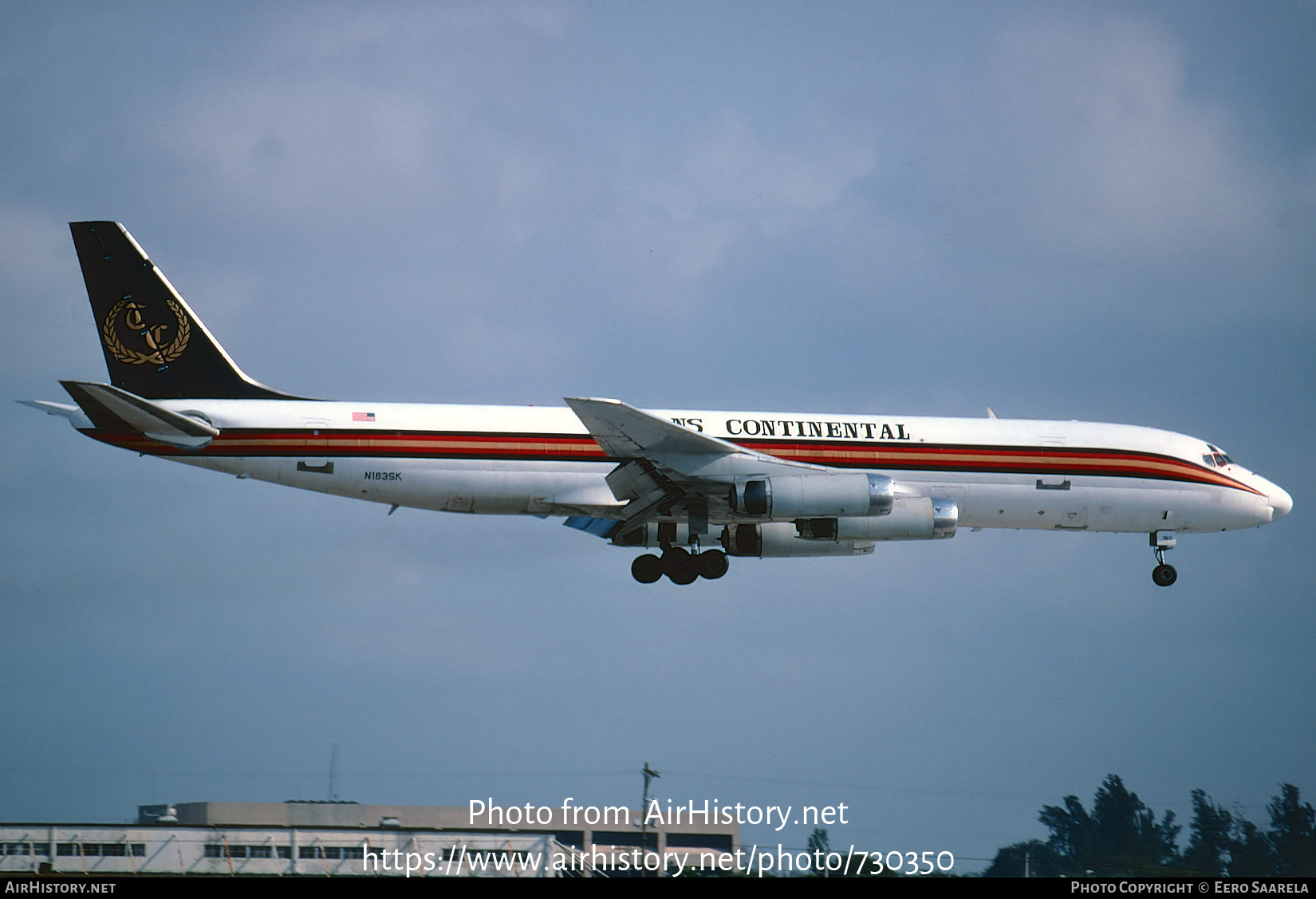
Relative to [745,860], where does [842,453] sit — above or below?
above

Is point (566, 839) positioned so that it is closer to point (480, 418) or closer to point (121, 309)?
point (480, 418)

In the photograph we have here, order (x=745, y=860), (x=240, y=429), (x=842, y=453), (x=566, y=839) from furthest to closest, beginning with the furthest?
(x=566, y=839), (x=842, y=453), (x=240, y=429), (x=745, y=860)

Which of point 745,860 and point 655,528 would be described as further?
point 655,528

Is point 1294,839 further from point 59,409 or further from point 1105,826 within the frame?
point 59,409

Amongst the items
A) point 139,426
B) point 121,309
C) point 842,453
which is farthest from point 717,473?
point 121,309

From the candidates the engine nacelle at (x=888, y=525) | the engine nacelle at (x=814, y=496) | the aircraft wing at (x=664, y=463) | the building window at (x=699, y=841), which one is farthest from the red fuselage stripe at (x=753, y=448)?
the building window at (x=699, y=841)

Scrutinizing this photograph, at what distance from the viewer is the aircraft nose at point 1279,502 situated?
3725 centimetres

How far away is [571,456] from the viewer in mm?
32938

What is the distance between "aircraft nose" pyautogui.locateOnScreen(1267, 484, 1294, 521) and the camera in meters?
37.2

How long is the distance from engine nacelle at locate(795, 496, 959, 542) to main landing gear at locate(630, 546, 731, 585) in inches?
102

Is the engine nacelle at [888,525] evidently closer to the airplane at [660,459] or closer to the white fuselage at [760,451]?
the airplane at [660,459]

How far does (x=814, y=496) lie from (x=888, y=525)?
8.74ft

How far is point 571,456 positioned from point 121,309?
12.7 metres

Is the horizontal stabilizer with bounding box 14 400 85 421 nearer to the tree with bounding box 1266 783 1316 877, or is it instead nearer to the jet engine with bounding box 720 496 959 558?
the jet engine with bounding box 720 496 959 558
